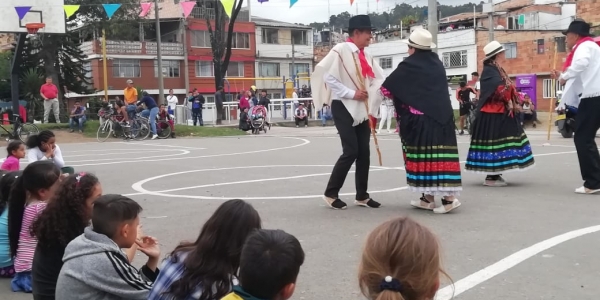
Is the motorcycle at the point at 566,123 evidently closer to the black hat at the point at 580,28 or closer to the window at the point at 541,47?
the black hat at the point at 580,28

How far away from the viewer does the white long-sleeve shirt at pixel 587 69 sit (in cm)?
827

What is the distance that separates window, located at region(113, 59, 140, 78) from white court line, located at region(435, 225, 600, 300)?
55573mm

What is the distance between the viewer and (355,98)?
7375 millimetres

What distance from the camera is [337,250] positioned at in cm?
562

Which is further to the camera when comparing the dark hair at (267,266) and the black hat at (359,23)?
the black hat at (359,23)

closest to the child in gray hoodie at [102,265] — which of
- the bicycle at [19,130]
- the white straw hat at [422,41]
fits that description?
the white straw hat at [422,41]

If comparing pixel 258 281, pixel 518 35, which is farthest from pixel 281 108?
pixel 258 281

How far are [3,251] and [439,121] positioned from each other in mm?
4283

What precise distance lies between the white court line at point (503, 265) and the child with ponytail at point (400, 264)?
149cm

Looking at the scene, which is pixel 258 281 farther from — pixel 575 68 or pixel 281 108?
pixel 281 108

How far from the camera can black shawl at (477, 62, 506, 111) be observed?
8812mm

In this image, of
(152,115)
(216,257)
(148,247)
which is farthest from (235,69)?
(216,257)

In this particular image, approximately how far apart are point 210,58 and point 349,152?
57761mm

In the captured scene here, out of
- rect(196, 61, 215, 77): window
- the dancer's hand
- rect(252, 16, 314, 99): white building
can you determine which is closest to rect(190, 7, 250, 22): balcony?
rect(252, 16, 314, 99): white building
